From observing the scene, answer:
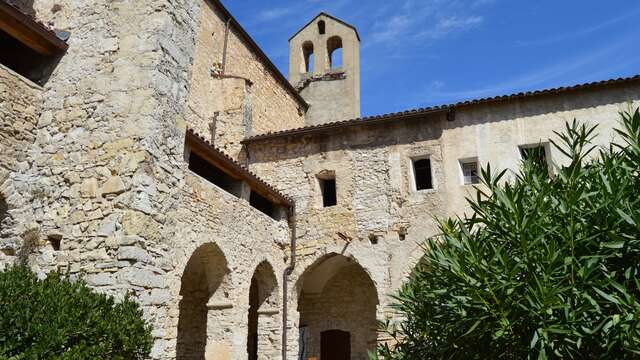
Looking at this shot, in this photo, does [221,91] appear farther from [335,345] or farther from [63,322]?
[63,322]

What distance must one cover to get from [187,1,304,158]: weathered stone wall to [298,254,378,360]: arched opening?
4548 mm

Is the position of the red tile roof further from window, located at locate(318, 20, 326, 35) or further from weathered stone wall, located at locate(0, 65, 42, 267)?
window, located at locate(318, 20, 326, 35)

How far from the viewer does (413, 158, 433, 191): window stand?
1361 centimetres

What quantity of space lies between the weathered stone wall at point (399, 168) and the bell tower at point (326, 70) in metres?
7.18

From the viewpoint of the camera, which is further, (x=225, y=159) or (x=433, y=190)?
(x=433, y=190)

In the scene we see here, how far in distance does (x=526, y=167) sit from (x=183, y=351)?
9.77 m

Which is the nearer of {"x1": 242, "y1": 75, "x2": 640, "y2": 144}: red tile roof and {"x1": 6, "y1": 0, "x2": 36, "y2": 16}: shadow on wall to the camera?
{"x1": 6, "y1": 0, "x2": 36, "y2": 16}: shadow on wall

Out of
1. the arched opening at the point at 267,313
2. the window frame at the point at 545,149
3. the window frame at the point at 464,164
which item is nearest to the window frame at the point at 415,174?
the window frame at the point at 464,164

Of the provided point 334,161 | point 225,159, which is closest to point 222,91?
point 334,161

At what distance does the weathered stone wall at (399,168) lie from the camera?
41.2 ft

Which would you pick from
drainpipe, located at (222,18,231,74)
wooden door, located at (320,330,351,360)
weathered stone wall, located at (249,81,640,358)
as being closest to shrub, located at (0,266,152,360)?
weathered stone wall, located at (249,81,640,358)

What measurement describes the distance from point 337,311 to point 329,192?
353cm

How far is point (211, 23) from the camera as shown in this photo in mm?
15672

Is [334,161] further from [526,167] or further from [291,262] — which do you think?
[526,167]
